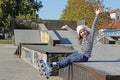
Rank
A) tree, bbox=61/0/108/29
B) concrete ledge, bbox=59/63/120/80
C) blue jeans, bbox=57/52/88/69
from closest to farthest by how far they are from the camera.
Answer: concrete ledge, bbox=59/63/120/80 → blue jeans, bbox=57/52/88/69 → tree, bbox=61/0/108/29

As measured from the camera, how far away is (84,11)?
70.8 metres

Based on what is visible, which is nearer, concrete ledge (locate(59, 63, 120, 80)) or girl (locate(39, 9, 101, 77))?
concrete ledge (locate(59, 63, 120, 80))

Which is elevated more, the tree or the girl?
the tree

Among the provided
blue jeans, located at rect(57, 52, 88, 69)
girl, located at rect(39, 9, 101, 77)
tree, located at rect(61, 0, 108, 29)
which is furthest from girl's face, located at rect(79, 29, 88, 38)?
tree, located at rect(61, 0, 108, 29)

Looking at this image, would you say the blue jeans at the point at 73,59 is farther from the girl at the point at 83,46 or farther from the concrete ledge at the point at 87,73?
the concrete ledge at the point at 87,73

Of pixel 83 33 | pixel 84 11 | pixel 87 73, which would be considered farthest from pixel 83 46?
pixel 84 11

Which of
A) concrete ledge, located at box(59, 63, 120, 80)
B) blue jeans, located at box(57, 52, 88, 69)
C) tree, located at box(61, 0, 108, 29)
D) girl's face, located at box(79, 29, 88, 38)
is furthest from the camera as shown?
tree, located at box(61, 0, 108, 29)

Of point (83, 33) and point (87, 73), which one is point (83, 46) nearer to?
point (83, 33)

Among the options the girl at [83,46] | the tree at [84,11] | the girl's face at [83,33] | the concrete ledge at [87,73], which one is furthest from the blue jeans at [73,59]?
the tree at [84,11]

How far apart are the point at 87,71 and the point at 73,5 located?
68682 millimetres

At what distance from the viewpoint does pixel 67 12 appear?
75938 millimetres

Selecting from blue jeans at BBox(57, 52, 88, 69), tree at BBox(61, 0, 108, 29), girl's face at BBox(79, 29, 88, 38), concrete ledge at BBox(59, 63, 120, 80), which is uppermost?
tree at BBox(61, 0, 108, 29)

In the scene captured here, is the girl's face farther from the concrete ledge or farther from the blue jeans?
the concrete ledge

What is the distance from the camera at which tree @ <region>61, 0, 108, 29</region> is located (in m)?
69.6
